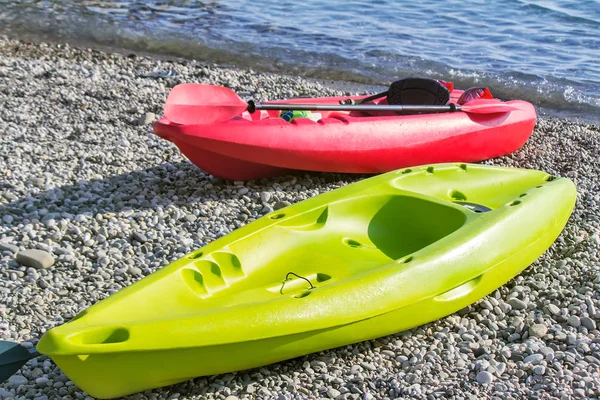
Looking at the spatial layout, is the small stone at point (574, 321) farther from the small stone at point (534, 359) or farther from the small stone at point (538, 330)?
the small stone at point (534, 359)

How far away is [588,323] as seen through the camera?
2.96m

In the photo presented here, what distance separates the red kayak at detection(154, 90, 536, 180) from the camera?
402 centimetres

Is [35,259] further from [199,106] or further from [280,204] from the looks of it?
[280,204]

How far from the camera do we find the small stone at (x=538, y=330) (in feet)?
9.48

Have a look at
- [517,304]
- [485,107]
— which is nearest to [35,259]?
[517,304]

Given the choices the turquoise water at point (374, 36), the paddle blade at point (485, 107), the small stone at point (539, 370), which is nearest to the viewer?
the small stone at point (539, 370)

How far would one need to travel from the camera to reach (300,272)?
3076 millimetres

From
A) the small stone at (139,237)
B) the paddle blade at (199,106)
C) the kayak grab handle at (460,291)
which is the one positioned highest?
the paddle blade at (199,106)

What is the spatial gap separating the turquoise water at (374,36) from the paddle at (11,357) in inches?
210

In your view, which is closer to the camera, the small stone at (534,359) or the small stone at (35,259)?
the small stone at (534,359)

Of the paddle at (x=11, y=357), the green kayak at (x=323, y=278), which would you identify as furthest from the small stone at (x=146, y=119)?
the paddle at (x=11, y=357)

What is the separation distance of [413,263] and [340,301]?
37 cm

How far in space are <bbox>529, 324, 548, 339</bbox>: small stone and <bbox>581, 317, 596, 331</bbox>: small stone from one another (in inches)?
6.8

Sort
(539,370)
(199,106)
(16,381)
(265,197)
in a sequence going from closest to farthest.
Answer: (16,381)
(539,370)
(199,106)
(265,197)
